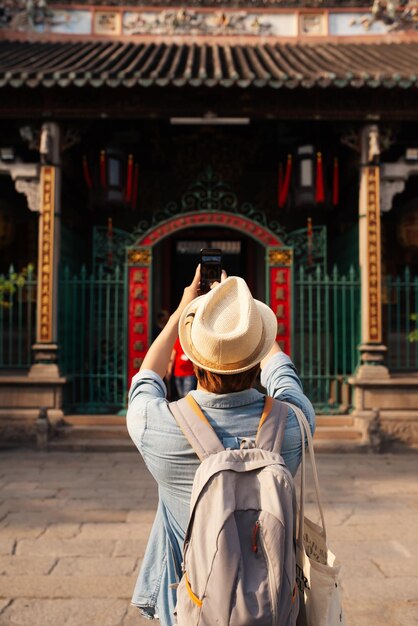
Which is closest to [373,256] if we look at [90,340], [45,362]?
[90,340]

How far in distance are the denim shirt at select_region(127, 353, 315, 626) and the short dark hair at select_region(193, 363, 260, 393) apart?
0.6 inches

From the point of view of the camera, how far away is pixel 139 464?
664 cm

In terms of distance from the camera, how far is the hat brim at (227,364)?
1509mm

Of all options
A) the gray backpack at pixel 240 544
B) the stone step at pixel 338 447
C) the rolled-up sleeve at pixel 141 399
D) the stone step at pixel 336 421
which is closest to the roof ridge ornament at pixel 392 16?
the stone step at pixel 336 421

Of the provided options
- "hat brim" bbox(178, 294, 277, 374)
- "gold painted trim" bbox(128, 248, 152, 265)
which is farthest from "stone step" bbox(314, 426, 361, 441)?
"hat brim" bbox(178, 294, 277, 374)

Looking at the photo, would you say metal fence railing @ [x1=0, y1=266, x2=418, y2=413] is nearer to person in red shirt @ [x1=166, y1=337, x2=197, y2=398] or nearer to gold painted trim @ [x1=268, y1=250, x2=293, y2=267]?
gold painted trim @ [x1=268, y1=250, x2=293, y2=267]

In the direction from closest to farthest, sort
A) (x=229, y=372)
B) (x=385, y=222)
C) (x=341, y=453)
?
(x=229, y=372) → (x=341, y=453) → (x=385, y=222)

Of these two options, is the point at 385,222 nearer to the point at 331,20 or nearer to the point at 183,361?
the point at 331,20

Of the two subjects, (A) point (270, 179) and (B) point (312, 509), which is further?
(A) point (270, 179)

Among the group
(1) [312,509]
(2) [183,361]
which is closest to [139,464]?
(2) [183,361]

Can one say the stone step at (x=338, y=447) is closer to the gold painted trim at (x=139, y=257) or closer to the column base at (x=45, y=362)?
the gold painted trim at (x=139, y=257)

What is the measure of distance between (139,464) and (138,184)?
212 inches

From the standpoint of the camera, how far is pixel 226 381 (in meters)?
1.54

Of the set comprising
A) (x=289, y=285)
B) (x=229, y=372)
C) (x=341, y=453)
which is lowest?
(x=341, y=453)
